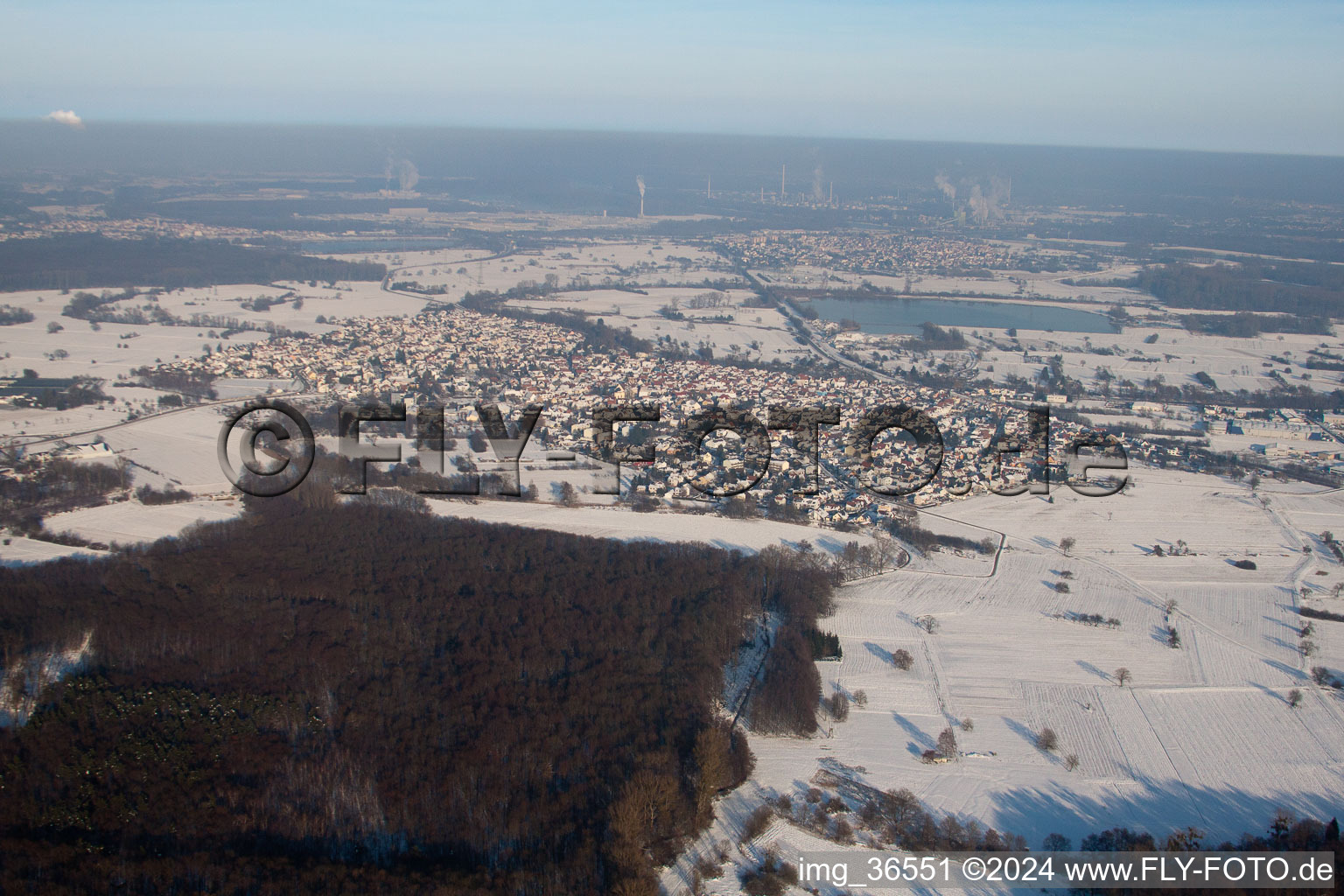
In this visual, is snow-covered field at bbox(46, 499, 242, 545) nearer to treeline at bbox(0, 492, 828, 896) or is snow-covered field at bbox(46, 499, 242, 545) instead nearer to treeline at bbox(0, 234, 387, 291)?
treeline at bbox(0, 492, 828, 896)

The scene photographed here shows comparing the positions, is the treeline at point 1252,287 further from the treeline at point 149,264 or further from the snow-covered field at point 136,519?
the snow-covered field at point 136,519

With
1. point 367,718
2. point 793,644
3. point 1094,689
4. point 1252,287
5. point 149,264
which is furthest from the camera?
point 1252,287

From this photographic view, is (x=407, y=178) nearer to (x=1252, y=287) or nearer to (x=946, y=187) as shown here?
(x=946, y=187)

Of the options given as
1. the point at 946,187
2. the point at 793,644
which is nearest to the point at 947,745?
the point at 793,644

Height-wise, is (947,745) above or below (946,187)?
below

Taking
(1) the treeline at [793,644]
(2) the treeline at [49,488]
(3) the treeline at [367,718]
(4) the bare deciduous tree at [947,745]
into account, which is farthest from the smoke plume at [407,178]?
(4) the bare deciduous tree at [947,745]

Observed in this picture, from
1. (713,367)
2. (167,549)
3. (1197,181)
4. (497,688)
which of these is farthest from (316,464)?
(1197,181)
